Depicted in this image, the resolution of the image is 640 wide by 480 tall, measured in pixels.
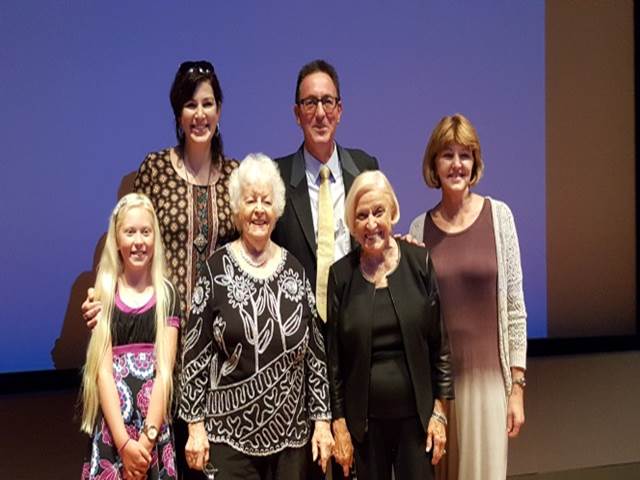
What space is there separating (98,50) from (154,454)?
186cm

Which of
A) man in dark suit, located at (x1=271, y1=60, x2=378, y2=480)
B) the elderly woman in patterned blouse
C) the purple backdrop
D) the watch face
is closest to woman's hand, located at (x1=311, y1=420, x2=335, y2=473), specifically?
the elderly woman in patterned blouse

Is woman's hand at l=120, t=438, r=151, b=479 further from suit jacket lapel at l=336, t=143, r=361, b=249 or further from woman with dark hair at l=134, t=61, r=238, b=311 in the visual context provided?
suit jacket lapel at l=336, t=143, r=361, b=249

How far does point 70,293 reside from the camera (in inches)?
137

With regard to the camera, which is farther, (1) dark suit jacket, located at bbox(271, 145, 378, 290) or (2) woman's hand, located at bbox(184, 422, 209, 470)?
Answer: (1) dark suit jacket, located at bbox(271, 145, 378, 290)

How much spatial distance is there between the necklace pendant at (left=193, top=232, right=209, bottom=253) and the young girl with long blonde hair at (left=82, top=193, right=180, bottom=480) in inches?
5.6

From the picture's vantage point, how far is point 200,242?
262 cm

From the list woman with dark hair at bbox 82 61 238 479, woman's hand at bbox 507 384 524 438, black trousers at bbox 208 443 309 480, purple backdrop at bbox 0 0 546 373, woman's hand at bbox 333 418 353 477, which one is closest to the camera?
black trousers at bbox 208 443 309 480

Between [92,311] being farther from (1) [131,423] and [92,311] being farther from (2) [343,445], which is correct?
(2) [343,445]

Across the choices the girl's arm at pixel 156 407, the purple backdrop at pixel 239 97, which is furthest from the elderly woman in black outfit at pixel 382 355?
the purple backdrop at pixel 239 97

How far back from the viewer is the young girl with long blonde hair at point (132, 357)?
2.37 m

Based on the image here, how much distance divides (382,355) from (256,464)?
461 mm

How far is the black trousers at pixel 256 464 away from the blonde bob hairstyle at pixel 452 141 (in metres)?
0.99

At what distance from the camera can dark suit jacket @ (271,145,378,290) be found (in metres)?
2.63

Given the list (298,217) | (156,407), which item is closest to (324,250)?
(298,217)
